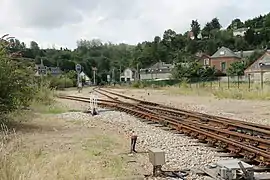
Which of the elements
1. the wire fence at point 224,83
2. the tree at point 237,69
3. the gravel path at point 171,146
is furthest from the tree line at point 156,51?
the gravel path at point 171,146

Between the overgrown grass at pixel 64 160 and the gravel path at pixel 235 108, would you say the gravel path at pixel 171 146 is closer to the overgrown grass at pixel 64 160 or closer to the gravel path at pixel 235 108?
the overgrown grass at pixel 64 160

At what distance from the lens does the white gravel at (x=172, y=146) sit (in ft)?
32.4

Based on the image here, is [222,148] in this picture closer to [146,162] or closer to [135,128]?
[146,162]

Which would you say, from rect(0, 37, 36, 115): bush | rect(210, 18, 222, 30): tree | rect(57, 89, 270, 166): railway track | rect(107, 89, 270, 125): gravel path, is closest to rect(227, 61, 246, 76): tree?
rect(107, 89, 270, 125): gravel path

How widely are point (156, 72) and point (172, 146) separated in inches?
4680

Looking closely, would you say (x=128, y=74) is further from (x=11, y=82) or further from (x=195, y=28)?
(x=11, y=82)

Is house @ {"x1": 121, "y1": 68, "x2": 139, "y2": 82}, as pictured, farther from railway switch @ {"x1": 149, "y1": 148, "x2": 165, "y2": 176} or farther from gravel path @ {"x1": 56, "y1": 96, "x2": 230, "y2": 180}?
railway switch @ {"x1": 149, "y1": 148, "x2": 165, "y2": 176}

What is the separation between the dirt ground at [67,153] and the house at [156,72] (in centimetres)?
10987

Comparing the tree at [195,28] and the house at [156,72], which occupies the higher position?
the tree at [195,28]

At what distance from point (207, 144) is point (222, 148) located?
885 millimetres

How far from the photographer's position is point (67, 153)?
10602 mm

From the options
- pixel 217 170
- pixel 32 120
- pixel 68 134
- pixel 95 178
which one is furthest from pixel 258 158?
pixel 32 120

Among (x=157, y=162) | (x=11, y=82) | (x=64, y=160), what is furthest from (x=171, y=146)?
(x=11, y=82)

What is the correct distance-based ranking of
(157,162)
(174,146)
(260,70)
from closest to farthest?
(157,162)
(174,146)
(260,70)
